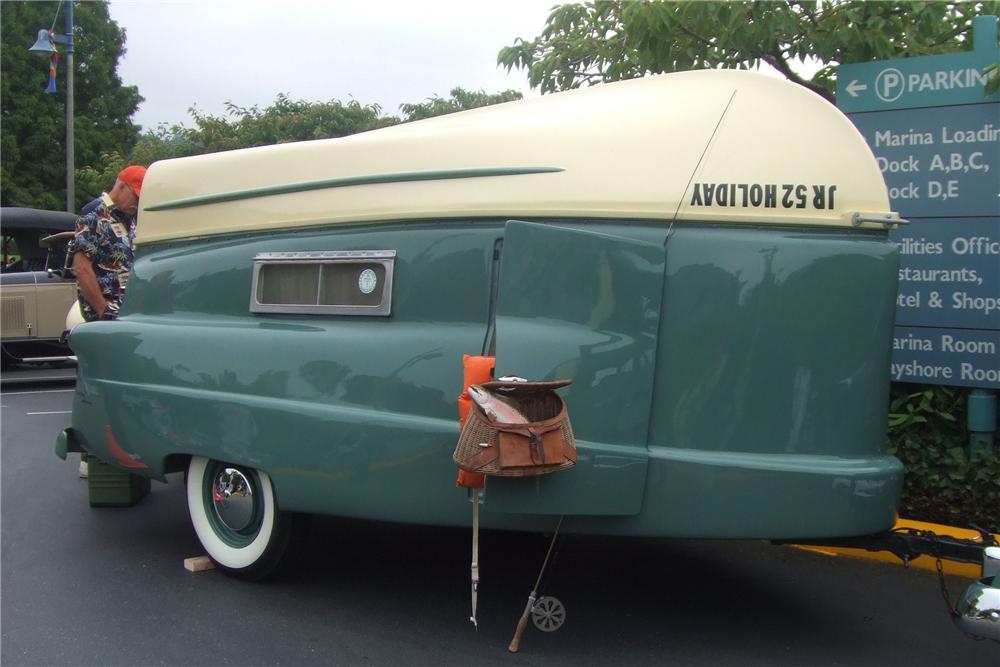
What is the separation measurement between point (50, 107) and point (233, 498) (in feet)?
91.4

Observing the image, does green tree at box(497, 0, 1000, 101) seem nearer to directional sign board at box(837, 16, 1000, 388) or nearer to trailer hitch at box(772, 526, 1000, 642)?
directional sign board at box(837, 16, 1000, 388)

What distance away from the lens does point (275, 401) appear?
4.30 meters

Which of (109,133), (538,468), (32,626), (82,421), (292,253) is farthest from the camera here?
(109,133)

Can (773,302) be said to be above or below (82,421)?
above

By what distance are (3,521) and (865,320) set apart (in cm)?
521

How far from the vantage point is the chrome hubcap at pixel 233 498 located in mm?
4602

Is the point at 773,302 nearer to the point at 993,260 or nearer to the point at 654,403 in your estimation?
the point at 654,403

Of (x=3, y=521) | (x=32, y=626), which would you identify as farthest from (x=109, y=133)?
(x=32, y=626)

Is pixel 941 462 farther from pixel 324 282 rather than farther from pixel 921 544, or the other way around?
pixel 324 282

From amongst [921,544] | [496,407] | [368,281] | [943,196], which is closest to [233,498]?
[368,281]

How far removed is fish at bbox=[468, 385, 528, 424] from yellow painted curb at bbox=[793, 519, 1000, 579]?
2.56 m

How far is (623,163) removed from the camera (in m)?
3.80

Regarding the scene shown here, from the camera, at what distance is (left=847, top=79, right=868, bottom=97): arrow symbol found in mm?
5660

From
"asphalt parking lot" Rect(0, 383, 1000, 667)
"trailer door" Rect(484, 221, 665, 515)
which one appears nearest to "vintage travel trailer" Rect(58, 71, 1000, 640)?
"trailer door" Rect(484, 221, 665, 515)
